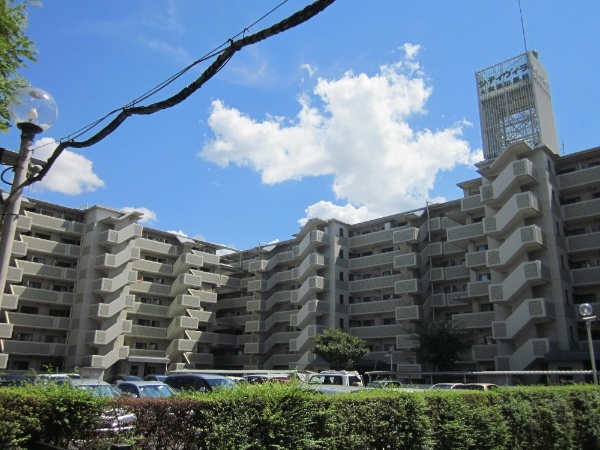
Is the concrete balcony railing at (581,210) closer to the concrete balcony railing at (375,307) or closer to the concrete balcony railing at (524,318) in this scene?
the concrete balcony railing at (524,318)

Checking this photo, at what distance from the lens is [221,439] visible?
22.2 ft

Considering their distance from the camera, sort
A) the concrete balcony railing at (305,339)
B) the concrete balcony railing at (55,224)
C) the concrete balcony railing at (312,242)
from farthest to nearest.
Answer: the concrete balcony railing at (312,242)
the concrete balcony railing at (305,339)
the concrete balcony railing at (55,224)

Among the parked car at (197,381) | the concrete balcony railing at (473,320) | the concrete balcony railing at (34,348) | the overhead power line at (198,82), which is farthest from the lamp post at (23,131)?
the concrete balcony railing at (34,348)

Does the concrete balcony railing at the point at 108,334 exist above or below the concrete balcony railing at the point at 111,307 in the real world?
below

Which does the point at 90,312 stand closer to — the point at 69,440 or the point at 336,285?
the point at 336,285

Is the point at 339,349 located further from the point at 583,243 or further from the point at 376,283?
the point at 583,243

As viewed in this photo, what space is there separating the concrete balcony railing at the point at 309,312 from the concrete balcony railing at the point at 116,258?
17240 millimetres

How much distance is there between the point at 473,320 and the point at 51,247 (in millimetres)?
→ 38280

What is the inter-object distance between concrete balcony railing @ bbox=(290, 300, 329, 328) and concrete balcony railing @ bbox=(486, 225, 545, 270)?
17507 mm

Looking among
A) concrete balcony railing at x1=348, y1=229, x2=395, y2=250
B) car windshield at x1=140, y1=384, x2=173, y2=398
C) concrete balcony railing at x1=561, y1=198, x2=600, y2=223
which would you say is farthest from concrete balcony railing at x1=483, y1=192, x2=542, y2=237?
car windshield at x1=140, y1=384, x2=173, y2=398

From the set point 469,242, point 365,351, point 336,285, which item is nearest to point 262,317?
point 336,285

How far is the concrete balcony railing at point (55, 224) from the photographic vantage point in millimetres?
44531

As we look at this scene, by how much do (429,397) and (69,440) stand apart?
21.2 feet

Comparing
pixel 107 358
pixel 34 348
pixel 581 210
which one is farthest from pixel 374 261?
pixel 34 348
